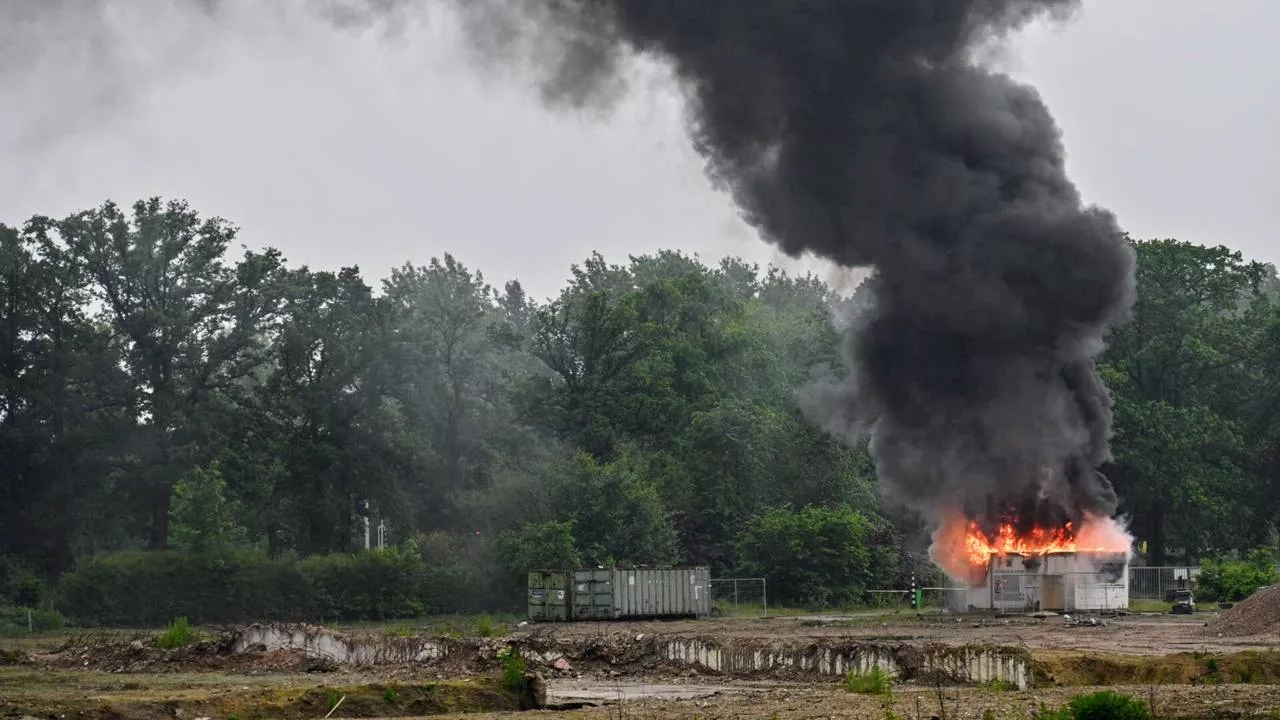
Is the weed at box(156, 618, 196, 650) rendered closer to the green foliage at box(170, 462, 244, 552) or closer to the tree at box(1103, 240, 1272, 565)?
the green foliage at box(170, 462, 244, 552)

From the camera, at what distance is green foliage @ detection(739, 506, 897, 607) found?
3027 inches

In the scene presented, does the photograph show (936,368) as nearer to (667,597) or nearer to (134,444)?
(667,597)

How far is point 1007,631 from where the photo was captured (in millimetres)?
51625

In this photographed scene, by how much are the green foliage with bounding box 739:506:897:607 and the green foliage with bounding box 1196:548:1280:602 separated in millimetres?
15187

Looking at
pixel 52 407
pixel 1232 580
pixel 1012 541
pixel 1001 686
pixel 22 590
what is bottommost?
pixel 22 590

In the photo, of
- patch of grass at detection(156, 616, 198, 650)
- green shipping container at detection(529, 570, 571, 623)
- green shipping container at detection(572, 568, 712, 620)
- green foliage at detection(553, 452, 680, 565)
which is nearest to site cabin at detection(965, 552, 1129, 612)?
green shipping container at detection(572, 568, 712, 620)

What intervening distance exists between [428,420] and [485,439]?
4118mm

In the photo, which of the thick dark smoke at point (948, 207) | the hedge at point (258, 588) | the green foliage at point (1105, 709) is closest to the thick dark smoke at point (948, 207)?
the thick dark smoke at point (948, 207)

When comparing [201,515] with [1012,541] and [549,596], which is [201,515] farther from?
[1012,541]

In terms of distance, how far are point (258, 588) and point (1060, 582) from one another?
34.8m

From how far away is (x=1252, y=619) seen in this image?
4872 centimetres

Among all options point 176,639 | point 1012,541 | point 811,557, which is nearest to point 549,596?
point 811,557

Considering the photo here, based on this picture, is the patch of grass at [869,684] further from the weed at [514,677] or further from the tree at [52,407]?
the tree at [52,407]

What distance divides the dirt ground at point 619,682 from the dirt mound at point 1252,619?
0.81 m
